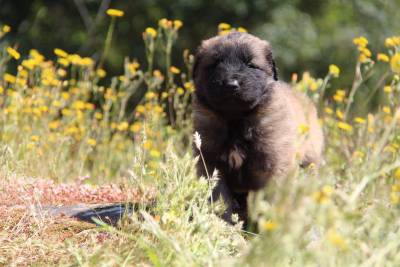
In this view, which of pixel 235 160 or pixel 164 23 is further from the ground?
pixel 164 23

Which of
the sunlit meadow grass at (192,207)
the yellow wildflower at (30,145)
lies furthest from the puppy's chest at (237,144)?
the yellow wildflower at (30,145)

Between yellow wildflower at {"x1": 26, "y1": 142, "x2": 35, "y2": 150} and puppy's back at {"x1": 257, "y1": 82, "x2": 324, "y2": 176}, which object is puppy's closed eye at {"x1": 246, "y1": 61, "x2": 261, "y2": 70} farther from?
yellow wildflower at {"x1": 26, "y1": 142, "x2": 35, "y2": 150}

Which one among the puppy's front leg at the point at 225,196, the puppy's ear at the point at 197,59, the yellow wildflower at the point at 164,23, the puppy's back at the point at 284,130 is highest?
the yellow wildflower at the point at 164,23

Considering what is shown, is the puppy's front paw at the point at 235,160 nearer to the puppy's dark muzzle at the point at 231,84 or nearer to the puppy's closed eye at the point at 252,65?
the puppy's dark muzzle at the point at 231,84

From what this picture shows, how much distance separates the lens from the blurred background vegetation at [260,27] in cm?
930

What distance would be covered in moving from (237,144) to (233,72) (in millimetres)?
385

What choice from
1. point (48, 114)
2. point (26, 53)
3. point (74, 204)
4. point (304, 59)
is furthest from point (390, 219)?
point (26, 53)

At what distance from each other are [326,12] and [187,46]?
186 centimetres

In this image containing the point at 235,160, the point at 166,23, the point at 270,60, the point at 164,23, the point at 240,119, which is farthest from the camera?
the point at 166,23

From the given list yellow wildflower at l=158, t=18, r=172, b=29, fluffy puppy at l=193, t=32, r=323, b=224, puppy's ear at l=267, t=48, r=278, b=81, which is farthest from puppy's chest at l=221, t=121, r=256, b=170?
yellow wildflower at l=158, t=18, r=172, b=29

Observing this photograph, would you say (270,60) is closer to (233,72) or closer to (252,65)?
(252,65)

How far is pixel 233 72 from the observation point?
12.8ft

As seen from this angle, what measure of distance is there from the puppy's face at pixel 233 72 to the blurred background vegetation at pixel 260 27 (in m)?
4.92

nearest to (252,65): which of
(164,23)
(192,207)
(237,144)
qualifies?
(237,144)
